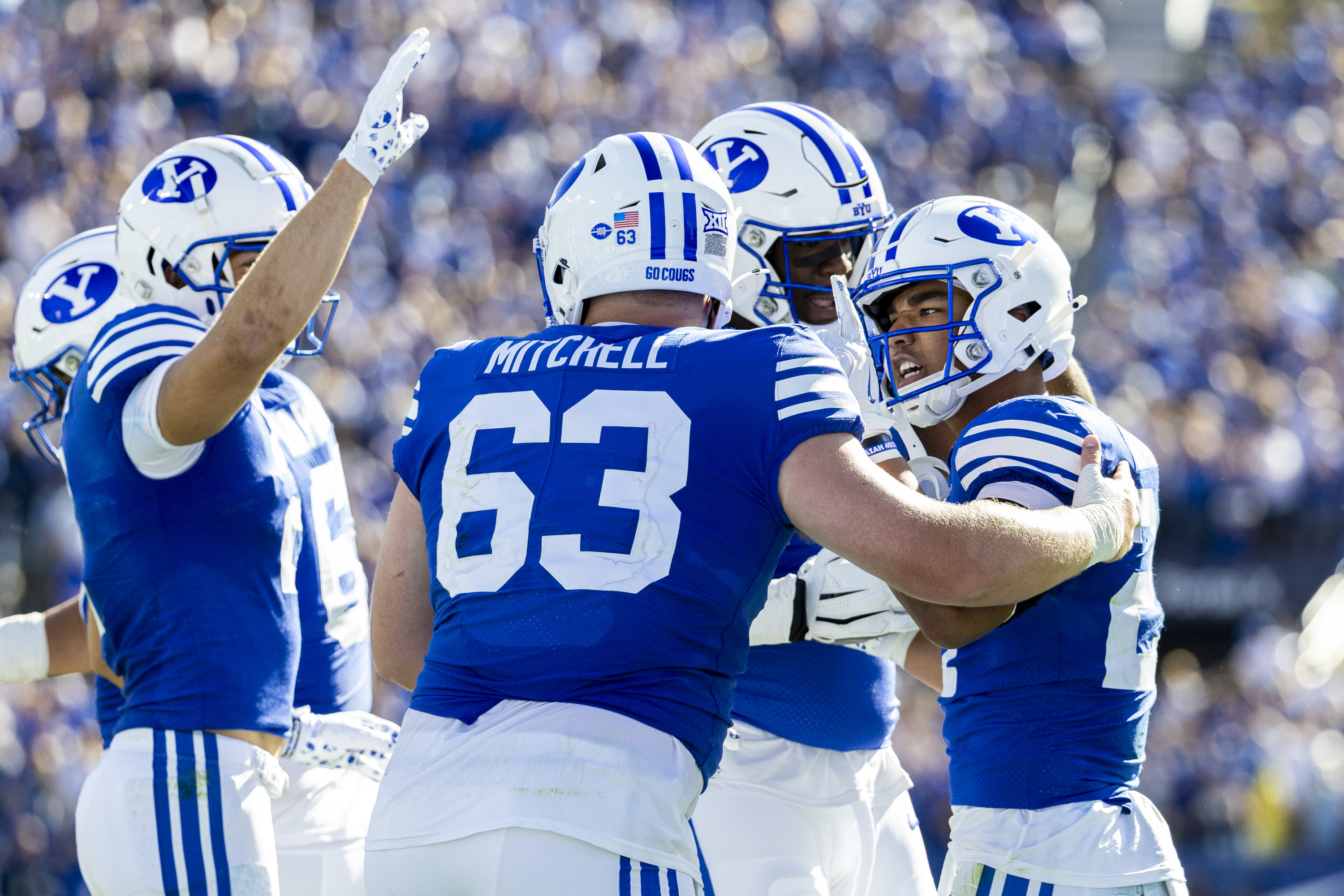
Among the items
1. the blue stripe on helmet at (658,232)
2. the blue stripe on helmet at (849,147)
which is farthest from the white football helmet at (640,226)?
the blue stripe on helmet at (849,147)

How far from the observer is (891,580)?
255 centimetres

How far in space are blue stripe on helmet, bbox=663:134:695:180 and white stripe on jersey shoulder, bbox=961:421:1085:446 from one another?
766 mm

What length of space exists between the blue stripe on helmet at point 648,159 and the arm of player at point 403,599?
2.55 ft

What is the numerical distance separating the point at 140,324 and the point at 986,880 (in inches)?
90.3

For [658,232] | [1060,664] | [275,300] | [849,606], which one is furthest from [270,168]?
[1060,664]

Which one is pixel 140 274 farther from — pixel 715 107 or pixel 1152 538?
pixel 715 107

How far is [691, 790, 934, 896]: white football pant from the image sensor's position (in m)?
3.59

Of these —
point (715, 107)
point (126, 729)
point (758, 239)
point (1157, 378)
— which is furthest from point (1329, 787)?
point (126, 729)

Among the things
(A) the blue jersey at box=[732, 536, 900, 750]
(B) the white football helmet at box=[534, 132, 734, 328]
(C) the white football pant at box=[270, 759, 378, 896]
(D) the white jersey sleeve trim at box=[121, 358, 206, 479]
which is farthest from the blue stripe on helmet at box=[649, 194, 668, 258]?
(C) the white football pant at box=[270, 759, 378, 896]

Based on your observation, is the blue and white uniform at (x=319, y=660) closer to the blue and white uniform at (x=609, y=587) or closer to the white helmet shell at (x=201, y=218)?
the white helmet shell at (x=201, y=218)

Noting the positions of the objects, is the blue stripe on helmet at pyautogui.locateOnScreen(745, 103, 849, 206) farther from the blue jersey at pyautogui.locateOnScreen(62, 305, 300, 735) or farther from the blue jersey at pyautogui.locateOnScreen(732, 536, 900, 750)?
the blue jersey at pyautogui.locateOnScreen(62, 305, 300, 735)

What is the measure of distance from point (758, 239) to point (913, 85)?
45.4ft

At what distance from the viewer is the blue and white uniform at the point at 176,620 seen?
3.50 metres

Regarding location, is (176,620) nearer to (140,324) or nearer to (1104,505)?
(140,324)
